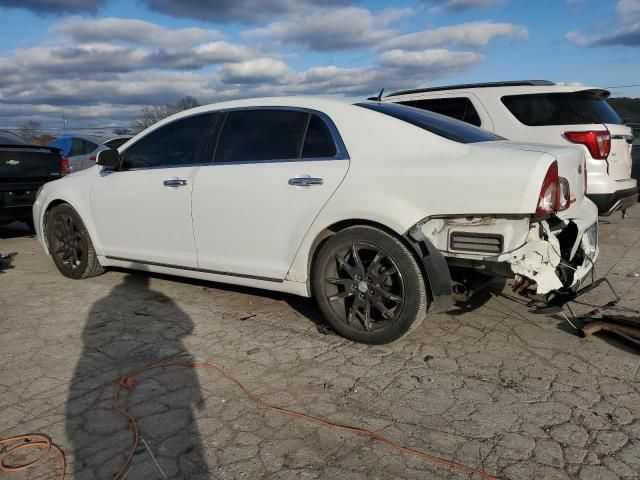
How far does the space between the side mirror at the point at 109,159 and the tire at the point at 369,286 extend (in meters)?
2.29

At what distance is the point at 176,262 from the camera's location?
4.60 m

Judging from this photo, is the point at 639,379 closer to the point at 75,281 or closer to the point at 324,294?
the point at 324,294

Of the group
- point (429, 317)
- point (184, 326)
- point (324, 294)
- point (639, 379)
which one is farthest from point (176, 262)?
point (639, 379)

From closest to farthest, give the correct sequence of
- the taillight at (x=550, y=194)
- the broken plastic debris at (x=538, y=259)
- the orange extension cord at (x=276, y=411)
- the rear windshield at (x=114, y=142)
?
the orange extension cord at (x=276, y=411)
the taillight at (x=550, y=194)
the broken plastic debris at (x=538, y=259)
the rear windshield at (x=114, y=142)

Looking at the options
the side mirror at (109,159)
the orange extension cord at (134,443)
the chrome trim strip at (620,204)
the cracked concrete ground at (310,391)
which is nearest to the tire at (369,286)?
the cracked concrete ground at (310,391)

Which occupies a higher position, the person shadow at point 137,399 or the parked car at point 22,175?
the parked car at point 22,175

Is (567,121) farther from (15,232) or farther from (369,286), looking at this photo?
(15,232)

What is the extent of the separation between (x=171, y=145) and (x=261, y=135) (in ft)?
3.27

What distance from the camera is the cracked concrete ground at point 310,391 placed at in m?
2.47

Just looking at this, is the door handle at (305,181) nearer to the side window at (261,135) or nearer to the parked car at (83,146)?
the side window at (261,135)

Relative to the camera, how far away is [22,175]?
297 inches

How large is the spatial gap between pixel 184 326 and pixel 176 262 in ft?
2.06

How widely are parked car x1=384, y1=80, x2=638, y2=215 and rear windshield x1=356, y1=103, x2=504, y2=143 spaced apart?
7.33 ft

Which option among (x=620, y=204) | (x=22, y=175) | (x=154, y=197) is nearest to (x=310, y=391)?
(x=154, y=197)
